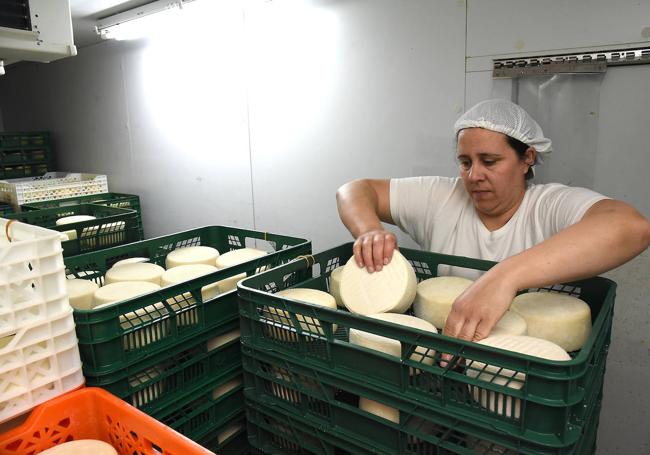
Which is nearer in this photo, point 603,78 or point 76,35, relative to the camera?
point 603,78

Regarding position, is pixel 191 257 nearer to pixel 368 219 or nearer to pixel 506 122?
pixel 368 219

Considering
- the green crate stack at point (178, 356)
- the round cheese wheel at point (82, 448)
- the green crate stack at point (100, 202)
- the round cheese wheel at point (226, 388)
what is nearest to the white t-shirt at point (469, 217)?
the green crate stack at point (178, 356)

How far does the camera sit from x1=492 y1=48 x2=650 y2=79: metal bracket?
1.57 metres

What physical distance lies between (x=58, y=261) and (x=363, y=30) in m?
1.82

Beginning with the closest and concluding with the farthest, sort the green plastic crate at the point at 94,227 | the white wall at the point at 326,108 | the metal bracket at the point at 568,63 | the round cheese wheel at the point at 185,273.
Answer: the round cheese wheel at the point at 185,273
the metal bracket at the point at 568,63
the white wall at the point at 326,108
the green plastic crate at the point at 94,227

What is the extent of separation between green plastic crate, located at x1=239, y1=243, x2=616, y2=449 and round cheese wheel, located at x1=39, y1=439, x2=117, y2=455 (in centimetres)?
35

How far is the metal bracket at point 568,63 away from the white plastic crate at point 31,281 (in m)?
1.72

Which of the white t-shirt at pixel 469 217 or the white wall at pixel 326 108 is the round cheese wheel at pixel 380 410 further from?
the white wall at pixel 326 108

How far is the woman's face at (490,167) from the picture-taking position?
1389mm

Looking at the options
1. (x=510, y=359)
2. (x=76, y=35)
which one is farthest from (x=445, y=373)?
(x=76, y=35)

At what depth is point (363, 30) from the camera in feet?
7.27

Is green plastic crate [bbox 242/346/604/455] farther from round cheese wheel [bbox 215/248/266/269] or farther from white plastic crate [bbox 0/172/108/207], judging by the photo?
white plastic crate [bbox 0/172/108/207]

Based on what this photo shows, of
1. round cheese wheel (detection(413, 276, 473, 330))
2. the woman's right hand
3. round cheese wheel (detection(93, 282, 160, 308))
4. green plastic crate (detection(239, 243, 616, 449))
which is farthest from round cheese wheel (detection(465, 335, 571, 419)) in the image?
round cheese wheel (detection(93, 282, 160, 308))

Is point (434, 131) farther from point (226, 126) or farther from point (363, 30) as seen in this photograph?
point (226, 126)
